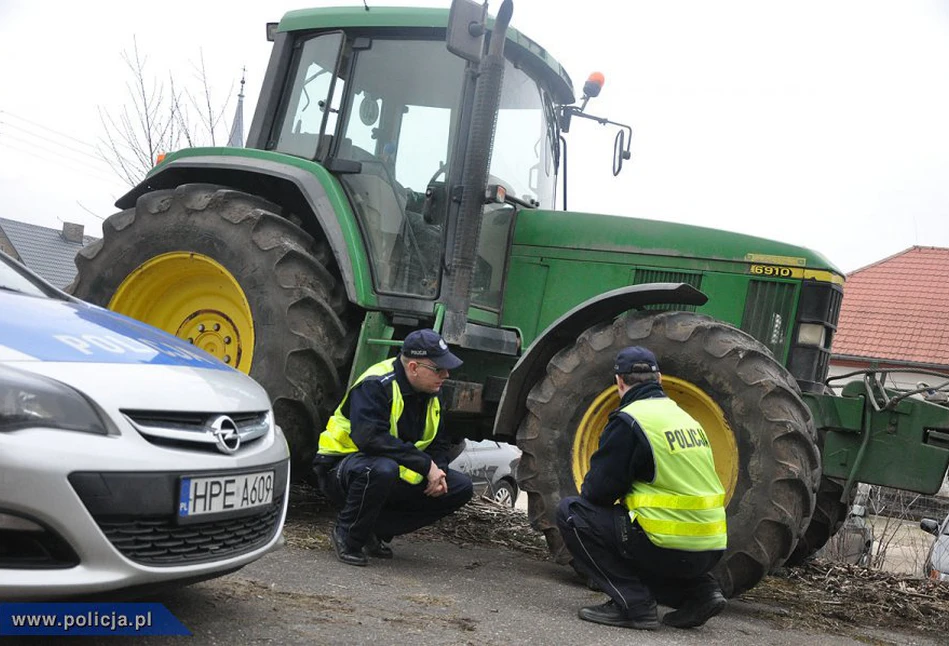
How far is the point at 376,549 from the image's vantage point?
5184 millimetres

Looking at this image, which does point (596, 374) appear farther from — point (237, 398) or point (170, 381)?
point (170, 381)

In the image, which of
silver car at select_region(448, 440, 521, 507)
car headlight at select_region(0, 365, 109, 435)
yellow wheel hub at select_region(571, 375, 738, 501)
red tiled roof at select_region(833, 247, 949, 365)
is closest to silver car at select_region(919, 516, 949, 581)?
silver car at select_region(448, 440, 521, 507)

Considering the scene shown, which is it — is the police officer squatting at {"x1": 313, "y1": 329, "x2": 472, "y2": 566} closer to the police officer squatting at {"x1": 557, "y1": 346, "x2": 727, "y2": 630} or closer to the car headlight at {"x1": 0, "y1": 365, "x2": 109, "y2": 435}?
the police officer squatting at {"x1": 557, "y1": 346, "x2": 727, "y2": 630}

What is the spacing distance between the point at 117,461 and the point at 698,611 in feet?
8.62

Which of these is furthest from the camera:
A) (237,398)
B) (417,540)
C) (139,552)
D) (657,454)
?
(417,540)

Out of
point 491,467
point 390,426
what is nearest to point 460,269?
point 390,426

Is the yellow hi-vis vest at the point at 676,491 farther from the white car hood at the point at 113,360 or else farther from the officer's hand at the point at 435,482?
the white car hood at the point at 113,360

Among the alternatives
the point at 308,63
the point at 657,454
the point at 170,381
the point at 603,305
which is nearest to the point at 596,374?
the point at 603,305

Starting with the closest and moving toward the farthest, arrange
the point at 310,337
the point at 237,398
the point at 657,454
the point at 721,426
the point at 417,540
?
1. the point at 237,398
2. the point at 657,454
3. the point at 721,426
4. the point at 310,337
5. the point at 417,540

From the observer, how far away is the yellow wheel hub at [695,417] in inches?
189

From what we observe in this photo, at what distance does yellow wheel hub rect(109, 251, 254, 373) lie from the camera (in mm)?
5887

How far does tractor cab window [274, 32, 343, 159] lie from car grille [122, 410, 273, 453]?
314cm

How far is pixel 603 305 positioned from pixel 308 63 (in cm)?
262

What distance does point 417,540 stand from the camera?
6.06 meters
